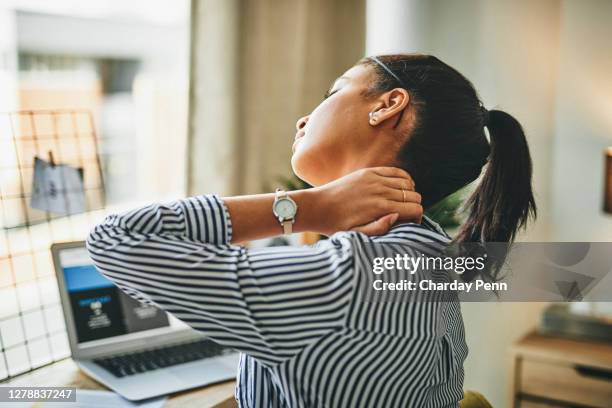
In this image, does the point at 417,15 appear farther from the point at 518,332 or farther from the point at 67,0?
the point at 518,332

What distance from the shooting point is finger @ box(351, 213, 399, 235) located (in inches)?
31.4

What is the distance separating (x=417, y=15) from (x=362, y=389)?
1.62m

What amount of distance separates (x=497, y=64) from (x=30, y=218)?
5.21 ft

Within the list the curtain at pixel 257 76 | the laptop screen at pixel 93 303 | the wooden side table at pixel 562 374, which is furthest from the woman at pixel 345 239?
the wooden side table at pixel 562 374

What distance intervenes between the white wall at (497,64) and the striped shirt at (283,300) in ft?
4.44

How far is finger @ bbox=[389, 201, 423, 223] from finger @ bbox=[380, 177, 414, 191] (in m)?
0.02

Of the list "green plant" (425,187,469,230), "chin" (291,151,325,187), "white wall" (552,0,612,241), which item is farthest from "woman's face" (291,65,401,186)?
"white wall" (552,0,612,241)

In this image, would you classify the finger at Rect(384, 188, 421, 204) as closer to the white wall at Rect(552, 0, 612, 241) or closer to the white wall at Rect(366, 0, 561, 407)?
the white wall at Rect(366, 0, 561, 407)

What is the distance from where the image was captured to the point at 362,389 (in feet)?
2.48

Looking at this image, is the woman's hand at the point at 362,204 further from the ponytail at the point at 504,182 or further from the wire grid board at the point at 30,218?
the wire grid board at the point at 30,218

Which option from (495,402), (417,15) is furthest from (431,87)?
(495,402)

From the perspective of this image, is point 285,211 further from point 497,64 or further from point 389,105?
point 497,64

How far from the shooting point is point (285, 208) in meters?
0.80

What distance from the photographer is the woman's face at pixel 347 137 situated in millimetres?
868
